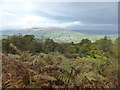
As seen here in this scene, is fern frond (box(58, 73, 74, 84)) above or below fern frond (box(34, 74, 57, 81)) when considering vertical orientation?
below

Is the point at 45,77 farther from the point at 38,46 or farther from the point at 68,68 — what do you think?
the point at 38,46

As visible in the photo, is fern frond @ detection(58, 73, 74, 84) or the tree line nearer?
fern frond @ detection(58, 73, 74, 84)

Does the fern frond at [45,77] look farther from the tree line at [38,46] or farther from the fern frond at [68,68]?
the tree line at [38,46]

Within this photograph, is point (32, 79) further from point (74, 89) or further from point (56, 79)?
point (74, 89)

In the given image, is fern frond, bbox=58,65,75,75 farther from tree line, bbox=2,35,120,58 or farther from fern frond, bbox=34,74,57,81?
tree line, bbox=2,35,120,58

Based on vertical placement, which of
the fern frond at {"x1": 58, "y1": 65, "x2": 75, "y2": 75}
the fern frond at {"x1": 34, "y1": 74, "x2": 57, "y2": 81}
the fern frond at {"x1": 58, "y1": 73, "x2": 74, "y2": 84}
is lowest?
the fern frond at {"x1": 58, "y1": 73, "x2": 74, "y2": 84}

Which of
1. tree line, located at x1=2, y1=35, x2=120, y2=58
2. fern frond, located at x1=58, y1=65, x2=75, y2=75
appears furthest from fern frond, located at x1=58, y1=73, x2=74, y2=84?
tree line, located at x1=2, y1=35, x2=120, y2=58

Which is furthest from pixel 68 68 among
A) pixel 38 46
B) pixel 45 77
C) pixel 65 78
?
pixel 38 46

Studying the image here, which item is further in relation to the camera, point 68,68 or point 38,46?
point 38,46

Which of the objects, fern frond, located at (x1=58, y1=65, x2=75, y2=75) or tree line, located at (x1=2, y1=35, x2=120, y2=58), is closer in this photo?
fern frond, located at (x1=58, y1=65, x2=75, y2=75)

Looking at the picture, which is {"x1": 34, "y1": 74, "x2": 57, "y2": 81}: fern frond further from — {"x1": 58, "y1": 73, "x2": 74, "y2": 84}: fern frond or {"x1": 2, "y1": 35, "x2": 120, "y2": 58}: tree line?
{"x1": 2, "y1": 35, "x2": 120, "y2": 58}: tree line

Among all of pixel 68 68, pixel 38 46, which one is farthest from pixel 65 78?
pixel 38 46

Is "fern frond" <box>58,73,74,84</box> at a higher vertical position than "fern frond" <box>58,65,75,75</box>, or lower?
lower

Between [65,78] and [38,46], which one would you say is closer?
[65,78]
